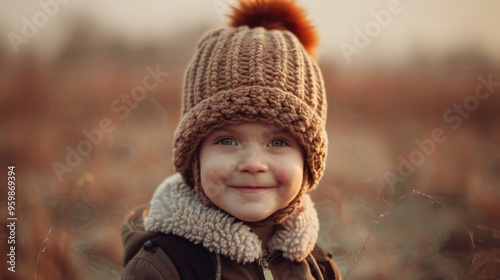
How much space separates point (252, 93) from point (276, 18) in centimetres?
48

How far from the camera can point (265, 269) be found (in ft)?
4.83

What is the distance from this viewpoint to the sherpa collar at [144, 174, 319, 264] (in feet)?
4.67

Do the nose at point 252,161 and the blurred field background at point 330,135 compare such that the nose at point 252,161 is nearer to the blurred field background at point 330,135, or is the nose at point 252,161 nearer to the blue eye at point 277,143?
the blue eye at point 277,143

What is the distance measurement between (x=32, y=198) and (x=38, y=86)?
72cm

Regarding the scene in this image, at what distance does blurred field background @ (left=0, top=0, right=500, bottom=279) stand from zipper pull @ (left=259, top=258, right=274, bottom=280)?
991 millimetres

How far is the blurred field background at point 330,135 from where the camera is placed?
2.46 m
